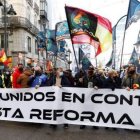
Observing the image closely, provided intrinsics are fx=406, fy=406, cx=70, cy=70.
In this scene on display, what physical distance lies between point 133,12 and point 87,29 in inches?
62.6

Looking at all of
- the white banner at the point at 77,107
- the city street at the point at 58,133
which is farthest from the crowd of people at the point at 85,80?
the city street at the point at 58,133

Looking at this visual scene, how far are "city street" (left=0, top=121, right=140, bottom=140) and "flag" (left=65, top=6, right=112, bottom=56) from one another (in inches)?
173

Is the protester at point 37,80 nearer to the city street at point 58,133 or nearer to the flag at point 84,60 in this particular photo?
the city street at point 58,133

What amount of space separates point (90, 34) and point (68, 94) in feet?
14.8

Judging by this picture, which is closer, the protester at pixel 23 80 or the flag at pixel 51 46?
the protester at pixel 23 80

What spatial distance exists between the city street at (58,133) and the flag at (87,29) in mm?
4390

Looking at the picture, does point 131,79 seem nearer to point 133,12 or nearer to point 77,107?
point 77,107

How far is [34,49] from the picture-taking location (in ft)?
176

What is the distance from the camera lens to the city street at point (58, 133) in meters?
7.98

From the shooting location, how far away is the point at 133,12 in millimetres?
13047

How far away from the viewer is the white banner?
848 centimetres

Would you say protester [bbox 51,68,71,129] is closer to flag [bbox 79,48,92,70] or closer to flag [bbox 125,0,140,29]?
flag [bbox 125,0,140,29]

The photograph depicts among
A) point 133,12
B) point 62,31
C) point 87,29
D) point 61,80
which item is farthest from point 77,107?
point 62,31

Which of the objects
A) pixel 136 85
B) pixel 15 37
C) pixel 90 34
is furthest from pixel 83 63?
pixel 15 37
